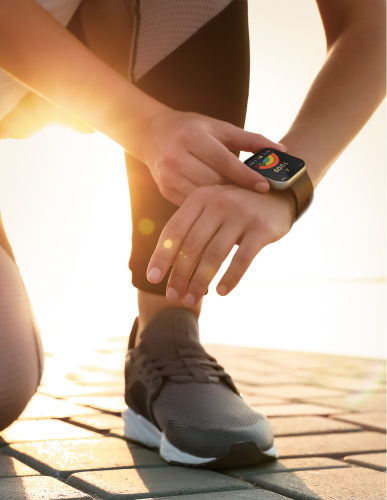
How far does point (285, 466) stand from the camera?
115 cm

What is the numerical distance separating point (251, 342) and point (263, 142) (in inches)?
132

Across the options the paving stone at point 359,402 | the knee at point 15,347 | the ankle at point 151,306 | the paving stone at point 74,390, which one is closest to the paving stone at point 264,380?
the paving stone at point 359,402

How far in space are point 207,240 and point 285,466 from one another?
520 mm

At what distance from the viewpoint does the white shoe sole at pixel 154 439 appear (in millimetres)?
1123

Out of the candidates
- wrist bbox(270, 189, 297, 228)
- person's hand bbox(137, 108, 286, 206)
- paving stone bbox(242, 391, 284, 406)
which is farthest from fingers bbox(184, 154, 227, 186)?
paving stone bbox(242, 391, 284, 406)

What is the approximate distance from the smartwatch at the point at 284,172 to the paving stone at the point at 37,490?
0.63 metres

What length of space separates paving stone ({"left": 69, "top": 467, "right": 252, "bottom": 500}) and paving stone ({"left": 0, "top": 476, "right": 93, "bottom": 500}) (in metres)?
0.03

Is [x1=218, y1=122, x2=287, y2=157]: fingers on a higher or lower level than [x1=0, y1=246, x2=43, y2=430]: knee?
higher

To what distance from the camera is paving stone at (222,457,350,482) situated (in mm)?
1093

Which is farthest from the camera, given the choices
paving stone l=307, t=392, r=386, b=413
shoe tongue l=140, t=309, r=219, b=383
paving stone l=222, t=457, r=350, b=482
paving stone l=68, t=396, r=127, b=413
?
paving stone l=307, t=392, r=386, b=413

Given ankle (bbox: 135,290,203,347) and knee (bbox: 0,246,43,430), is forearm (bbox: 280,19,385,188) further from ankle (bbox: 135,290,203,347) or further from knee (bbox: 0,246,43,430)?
knee (bbox: 0,246,43,430)

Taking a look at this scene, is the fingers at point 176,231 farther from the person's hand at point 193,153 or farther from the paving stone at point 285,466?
the paving stone at point 285,466

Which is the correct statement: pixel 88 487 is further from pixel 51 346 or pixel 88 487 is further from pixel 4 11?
pixel 51 346

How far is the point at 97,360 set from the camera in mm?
3088
